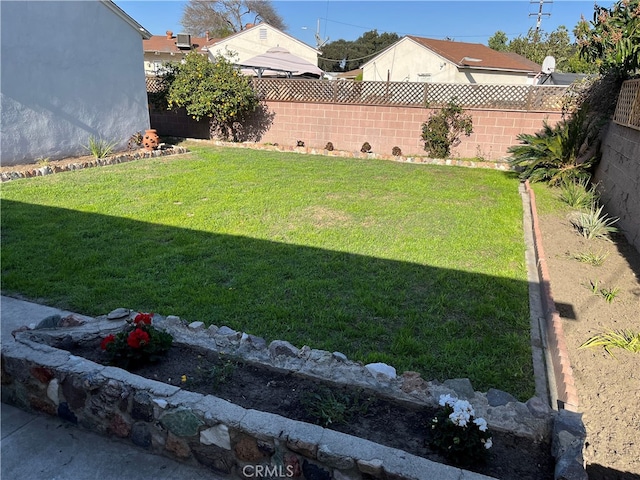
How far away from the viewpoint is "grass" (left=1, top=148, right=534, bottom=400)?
3141mm

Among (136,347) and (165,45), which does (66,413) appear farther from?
(165,45)

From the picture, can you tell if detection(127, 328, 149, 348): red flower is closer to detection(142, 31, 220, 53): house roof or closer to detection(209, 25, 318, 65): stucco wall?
detection(142, 31, 220, 53): house roof

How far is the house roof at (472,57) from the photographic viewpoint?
2273cm

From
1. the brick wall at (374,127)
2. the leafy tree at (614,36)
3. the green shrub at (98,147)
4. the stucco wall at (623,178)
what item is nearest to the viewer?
the stucco wall at (623,178)

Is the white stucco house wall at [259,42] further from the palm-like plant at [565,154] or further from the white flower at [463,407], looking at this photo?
the white flower at [463,407]

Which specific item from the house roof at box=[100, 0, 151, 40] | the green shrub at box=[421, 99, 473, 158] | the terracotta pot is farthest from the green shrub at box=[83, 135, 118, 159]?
the green shrub at box=[421, 99, 473, 158]

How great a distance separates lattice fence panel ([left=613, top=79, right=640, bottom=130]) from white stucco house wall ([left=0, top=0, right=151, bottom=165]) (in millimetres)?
10269

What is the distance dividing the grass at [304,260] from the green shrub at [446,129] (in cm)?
298

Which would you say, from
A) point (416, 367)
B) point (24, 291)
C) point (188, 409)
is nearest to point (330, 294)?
point (416, 367)

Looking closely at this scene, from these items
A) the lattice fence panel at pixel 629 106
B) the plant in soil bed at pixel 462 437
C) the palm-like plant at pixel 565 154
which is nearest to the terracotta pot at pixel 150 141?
the palm-like plant at pixel 565 154

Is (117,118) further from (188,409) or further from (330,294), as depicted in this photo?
(188,409)

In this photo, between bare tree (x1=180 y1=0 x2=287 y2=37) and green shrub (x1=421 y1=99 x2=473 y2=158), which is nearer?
green shrub (x1=421 y1=99 x2=473 y2=158)

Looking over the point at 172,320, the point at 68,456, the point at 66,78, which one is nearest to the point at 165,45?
the point at 66,78

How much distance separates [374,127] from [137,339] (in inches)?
391
